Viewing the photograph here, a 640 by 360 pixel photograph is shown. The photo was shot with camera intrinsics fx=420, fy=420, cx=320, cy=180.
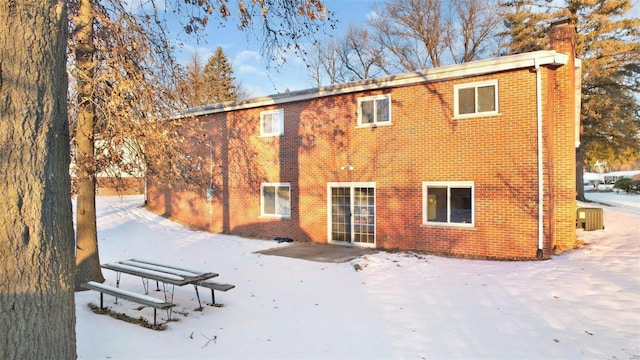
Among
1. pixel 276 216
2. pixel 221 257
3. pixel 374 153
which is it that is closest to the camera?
pixel 221 257

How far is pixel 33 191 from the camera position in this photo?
10.4 ft

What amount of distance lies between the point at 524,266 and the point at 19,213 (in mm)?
10140

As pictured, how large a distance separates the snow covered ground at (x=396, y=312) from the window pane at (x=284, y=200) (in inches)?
151

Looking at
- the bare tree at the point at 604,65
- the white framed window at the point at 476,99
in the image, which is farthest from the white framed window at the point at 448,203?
the bare tree at the point at 604,65

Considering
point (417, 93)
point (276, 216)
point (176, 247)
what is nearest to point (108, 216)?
point (176, 247)

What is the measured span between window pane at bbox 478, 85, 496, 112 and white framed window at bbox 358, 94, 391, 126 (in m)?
2.71

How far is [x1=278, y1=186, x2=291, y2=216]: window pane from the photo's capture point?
15.5 meters

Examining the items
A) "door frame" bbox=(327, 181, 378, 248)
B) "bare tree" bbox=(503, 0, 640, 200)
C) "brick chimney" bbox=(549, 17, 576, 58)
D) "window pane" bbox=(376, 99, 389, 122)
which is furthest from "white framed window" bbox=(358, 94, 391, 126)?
"bare tree" bbox=(503, 0, 640, 200)

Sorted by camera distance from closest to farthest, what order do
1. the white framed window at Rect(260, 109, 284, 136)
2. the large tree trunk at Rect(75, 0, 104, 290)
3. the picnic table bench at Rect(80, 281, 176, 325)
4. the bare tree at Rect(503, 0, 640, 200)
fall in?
the picnic table bench at Rect(80, 281, 176, 325)
the large tree trunk at Rect(75, 0, 104, 290)
the white framed window at Rect(260, 109, 284, 136)
the bare tree at Rect(503, 0, 640, 200)

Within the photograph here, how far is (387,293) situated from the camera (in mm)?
7895

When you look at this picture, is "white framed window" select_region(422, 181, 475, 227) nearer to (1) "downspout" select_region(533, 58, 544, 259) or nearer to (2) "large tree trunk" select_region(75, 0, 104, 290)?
(1) "downspout" select_region(533, 58, 544, 259)

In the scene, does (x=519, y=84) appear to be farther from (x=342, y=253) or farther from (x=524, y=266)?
(x=342, y=253)

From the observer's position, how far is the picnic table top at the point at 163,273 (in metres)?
6.52

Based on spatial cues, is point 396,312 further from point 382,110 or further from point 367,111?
point 367,111
